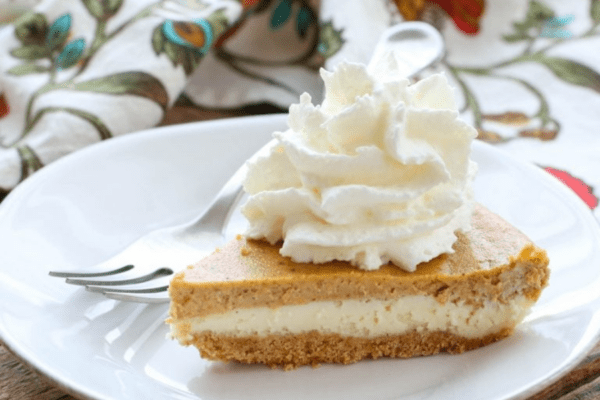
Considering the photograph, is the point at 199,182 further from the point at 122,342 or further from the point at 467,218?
the point at 467,218

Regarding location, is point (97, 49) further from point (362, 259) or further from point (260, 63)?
point (362, 259)

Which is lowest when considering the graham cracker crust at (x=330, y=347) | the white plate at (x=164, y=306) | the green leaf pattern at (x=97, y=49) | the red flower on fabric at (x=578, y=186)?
the red flower on fabric at (x=578, y=186)

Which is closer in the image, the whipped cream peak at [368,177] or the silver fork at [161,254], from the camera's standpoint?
the whipped cream peak at [368,177]

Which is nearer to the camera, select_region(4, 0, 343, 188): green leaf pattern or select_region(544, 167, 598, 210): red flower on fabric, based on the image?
select_region(544, 167, 598, 210): red flower on fabric

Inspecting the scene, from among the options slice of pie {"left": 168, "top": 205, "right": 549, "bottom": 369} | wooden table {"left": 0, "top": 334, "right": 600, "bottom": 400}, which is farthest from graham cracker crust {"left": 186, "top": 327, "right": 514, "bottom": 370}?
wooden table {"left": 0, "top": 334, "right": 600, "bottom": 400}

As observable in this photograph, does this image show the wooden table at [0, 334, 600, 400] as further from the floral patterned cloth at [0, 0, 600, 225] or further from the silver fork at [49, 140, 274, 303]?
the floral patterned cloth at [0, 0, 600, 225]

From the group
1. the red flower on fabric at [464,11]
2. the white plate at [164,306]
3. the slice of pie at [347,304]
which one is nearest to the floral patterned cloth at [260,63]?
the red flower on fabric at [464,11]

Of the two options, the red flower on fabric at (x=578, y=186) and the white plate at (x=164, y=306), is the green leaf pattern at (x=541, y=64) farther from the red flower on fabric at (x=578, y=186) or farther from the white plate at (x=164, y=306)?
the white plate at (x=164, y=306)
